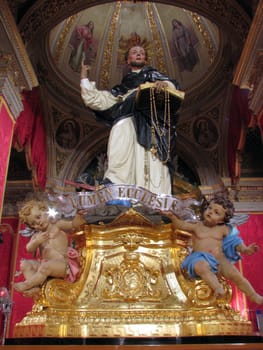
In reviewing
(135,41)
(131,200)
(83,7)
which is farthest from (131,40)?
(131,200)

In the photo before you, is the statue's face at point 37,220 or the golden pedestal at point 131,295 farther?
the statue's face at point 37,220

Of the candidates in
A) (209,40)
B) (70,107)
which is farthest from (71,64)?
(209,40)

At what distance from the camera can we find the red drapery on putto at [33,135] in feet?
23.0

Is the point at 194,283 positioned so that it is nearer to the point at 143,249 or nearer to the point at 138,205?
the point at 143,249

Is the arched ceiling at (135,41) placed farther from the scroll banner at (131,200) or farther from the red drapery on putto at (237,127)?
the scroll banner at (131,200)

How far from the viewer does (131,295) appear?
3240mm

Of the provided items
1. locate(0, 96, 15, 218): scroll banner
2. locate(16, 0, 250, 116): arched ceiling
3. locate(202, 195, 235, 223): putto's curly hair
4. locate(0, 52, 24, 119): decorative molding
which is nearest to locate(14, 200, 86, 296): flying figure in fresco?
locate(202, 195, 235, 223): putto's curly hair

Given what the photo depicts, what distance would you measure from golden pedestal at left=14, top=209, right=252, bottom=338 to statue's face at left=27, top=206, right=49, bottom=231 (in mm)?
373

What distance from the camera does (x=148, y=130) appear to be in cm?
469

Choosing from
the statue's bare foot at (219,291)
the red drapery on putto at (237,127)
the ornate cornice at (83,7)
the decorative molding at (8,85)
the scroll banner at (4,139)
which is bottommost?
the statue's bare foot at (219,291)

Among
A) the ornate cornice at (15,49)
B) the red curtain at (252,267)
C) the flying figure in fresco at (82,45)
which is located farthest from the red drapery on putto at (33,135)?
the red curtain at (252,267)

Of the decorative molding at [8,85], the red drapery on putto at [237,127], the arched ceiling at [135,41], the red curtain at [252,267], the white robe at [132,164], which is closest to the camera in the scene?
the white robe at [132,164]

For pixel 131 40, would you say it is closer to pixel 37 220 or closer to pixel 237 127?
pixel 237 127

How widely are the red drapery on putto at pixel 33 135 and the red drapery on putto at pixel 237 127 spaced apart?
3.68 meters
